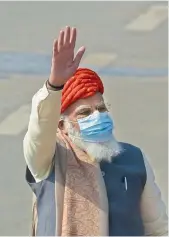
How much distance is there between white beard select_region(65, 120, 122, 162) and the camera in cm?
266

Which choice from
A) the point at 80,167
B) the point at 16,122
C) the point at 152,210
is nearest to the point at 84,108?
the point at 80,167

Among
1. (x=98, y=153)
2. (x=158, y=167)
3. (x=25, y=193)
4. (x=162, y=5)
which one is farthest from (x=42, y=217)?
(x=162, y=5)

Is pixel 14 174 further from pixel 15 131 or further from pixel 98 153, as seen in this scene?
pixel 98 153

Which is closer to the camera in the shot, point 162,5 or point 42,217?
point 42,217

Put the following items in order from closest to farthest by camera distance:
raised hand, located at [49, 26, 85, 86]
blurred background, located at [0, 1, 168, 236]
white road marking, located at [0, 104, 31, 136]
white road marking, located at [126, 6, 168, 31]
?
raised hand, located at [49, 26, 85, 86] < white road marking, located at [0, 104, 31, 136] < blurred background, located at [0, 1, 168, 236] < white road marking, located at [126, 6, 168, 31]

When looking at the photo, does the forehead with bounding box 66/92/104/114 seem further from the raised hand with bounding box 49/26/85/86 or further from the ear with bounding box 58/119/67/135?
the raised hand with bounding box 49/26/85/86

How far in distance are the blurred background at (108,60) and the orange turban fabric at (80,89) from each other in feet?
4.96

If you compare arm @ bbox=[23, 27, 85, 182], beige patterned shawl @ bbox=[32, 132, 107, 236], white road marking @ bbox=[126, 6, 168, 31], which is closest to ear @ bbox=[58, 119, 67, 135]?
beige patterned shawl @ bbox=[32, 132, 107, 236]

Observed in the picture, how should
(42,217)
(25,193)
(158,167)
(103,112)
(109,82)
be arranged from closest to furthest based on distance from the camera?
(42,217)
(103,112)
(25,193)
(158,167)
(109,82)

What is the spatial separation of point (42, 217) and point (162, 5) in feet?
8.98

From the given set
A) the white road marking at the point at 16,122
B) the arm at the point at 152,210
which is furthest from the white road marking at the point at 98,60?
the arm at the point at 152,210

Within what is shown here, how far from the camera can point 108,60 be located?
4801 millimetres

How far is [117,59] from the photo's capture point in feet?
15.9

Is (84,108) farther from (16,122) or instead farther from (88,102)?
(16,122)
